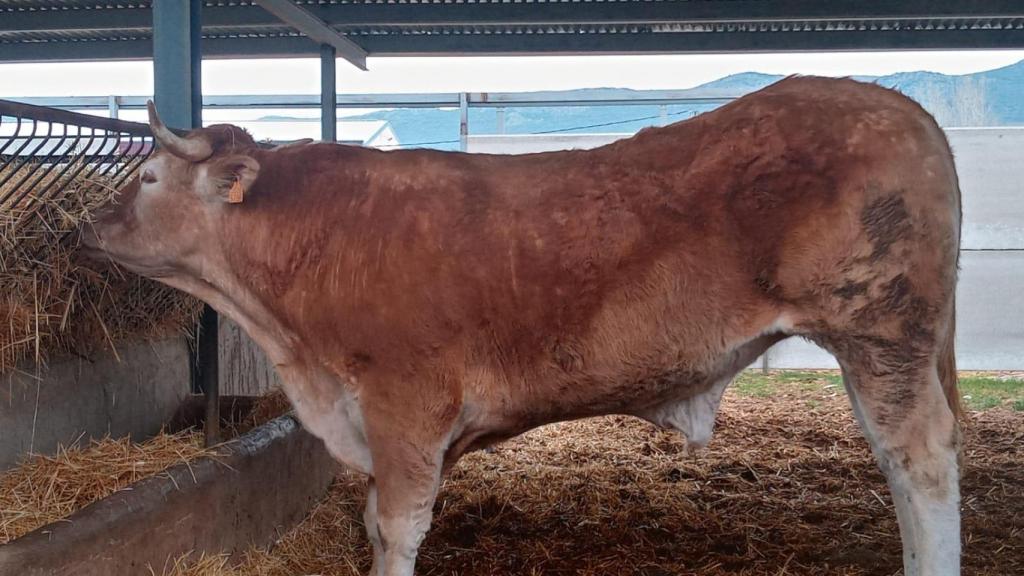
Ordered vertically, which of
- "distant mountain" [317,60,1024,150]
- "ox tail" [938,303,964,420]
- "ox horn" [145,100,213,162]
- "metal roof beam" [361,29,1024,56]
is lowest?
"ox tail" [938,303,964,420]

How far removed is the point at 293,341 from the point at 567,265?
4.58 feet

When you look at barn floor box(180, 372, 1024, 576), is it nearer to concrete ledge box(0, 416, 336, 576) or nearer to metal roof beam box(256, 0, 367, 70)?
concrete ledge box(0, 416, 336, 576)

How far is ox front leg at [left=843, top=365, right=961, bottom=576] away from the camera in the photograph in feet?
12.4

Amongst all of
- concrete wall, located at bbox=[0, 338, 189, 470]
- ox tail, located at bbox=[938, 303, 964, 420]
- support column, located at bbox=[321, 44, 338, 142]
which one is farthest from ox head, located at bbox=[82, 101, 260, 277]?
support column, located at bbox=[321, 44, 338, 142]

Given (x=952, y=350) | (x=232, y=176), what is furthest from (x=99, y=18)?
(x=952, y=350)

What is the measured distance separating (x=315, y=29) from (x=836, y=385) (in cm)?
708

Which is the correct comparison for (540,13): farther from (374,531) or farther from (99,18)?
(374,531)

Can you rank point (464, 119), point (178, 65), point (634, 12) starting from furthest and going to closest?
point (464, 119) < point (634, 12) < point (178, 65)

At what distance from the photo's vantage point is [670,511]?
5738 millimetres

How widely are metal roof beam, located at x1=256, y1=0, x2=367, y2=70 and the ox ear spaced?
2.40 meters

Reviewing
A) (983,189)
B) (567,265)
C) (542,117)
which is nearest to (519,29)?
(567,265)

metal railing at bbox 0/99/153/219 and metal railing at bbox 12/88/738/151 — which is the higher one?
metal railing at bbox 12/88/738/151

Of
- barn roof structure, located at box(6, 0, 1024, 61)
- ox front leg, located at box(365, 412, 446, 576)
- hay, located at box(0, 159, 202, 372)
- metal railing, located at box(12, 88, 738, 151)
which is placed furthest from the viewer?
metal railing, located at box(12, 88, 738, 151)

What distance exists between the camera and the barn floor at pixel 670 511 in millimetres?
4816
